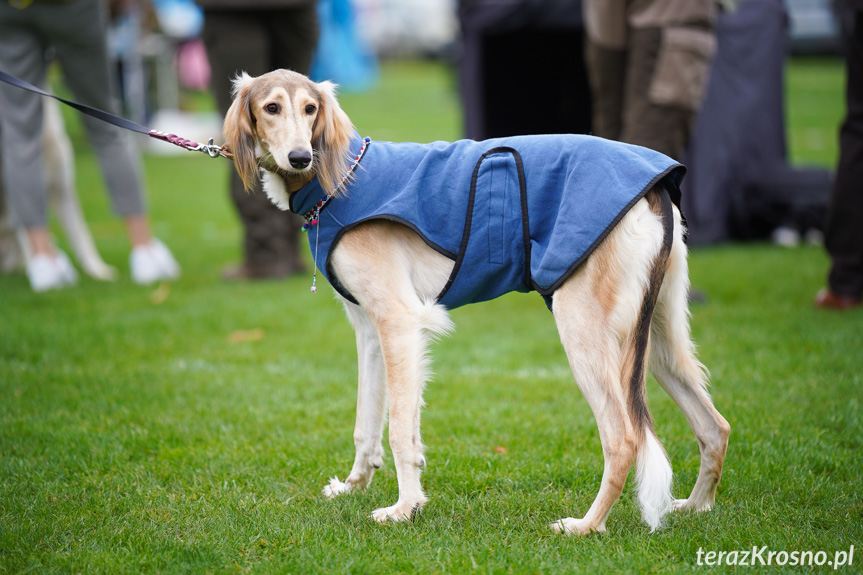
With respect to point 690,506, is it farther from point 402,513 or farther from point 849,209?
point 849,209

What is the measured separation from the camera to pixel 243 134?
3.05 metres

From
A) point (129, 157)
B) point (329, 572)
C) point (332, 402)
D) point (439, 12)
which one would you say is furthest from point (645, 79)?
point (439, 12)

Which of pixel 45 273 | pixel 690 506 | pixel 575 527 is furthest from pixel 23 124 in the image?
pixel 690 506

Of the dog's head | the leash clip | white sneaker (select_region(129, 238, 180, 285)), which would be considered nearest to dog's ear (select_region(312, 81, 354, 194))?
the dog's head

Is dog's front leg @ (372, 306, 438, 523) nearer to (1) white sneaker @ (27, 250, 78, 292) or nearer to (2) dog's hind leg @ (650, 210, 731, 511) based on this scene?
(2) dog's hind leg @ (650, 210, 731, 511)

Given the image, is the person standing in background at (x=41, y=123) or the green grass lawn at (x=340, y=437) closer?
the green grass lawn at (x=340, y=437)

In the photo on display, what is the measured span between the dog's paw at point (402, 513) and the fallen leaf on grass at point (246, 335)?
280 cm

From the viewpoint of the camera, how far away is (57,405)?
14.1 feet

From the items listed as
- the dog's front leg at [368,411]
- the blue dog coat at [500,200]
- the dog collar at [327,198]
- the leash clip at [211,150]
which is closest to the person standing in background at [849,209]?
the blue dog coat at [500,200]

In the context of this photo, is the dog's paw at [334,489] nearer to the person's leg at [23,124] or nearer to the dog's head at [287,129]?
the dog's head at [287,129]

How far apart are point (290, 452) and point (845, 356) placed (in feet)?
10.4

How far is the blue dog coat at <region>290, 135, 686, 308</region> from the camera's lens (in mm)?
2805

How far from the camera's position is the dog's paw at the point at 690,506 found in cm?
307

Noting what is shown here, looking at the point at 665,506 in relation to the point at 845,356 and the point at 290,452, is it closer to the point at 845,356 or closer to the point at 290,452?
the point at 290,452
